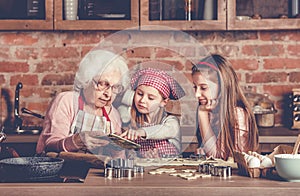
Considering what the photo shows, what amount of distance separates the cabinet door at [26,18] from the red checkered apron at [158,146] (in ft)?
4.25

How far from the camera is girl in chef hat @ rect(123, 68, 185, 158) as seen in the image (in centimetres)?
268

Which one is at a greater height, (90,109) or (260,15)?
(260,15)

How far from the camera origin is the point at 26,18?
3.79 m

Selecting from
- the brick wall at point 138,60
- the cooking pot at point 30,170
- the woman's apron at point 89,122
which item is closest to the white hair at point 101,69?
the woman's apron at point 89,122

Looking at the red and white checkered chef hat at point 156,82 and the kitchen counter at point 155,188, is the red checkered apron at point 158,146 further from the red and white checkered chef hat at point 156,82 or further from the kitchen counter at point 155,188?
the kitchen counter at point 155,188

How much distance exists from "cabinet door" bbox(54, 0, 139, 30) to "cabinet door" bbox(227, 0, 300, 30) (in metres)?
0.60

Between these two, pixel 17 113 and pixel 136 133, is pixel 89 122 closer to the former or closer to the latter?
pixel 136 133

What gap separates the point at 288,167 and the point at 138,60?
6.58 feet

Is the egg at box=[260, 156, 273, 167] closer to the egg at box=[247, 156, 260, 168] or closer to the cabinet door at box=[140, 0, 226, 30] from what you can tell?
the egg at box=[247, 156, 260, 168]

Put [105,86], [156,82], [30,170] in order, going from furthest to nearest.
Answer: [105,86] → [156,82] → [30,170]

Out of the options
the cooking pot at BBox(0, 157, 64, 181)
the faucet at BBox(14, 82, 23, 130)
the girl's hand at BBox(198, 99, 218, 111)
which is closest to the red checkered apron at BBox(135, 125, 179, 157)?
the girl's hand at BBox(198, 99, 218, 111)

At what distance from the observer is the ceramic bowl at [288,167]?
1951 mm

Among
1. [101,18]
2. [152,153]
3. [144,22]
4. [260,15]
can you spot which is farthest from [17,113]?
[260,15]

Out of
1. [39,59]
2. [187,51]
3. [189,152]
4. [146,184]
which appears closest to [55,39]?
[39,59]
